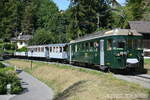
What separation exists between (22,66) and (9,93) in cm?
2803

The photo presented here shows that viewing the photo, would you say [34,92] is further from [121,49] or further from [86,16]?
[86,16]

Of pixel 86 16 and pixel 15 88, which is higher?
pixel 86 16

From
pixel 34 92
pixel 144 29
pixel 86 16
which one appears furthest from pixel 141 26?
pixel 86 16

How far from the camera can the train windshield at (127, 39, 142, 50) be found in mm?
23489

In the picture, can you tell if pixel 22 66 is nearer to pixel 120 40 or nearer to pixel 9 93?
pixel 9 93

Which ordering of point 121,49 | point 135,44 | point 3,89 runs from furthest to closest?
point 3,89 < point 135,44 < point 121,49

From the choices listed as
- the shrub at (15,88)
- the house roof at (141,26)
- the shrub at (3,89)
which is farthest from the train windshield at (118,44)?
the house roof at (141,26)

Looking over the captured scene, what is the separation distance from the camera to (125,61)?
22953mm

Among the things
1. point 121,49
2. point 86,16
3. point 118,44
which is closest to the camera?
point 121,49

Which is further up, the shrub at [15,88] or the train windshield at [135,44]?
the train windshield at [135,44]

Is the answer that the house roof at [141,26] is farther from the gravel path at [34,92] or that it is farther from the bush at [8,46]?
the bush at [8,46]

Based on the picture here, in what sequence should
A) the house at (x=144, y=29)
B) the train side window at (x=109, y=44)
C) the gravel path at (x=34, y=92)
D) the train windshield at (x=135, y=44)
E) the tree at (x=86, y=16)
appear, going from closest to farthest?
the train windshield at (x=135, y=44) → the train side window at (x=109, y=44) → the gravel path at (x=34, y=92) → the house at (x=144, y=29) → the tree at (x=86, y=16)

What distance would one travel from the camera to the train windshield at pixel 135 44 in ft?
77.1

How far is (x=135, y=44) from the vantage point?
23.7 m
